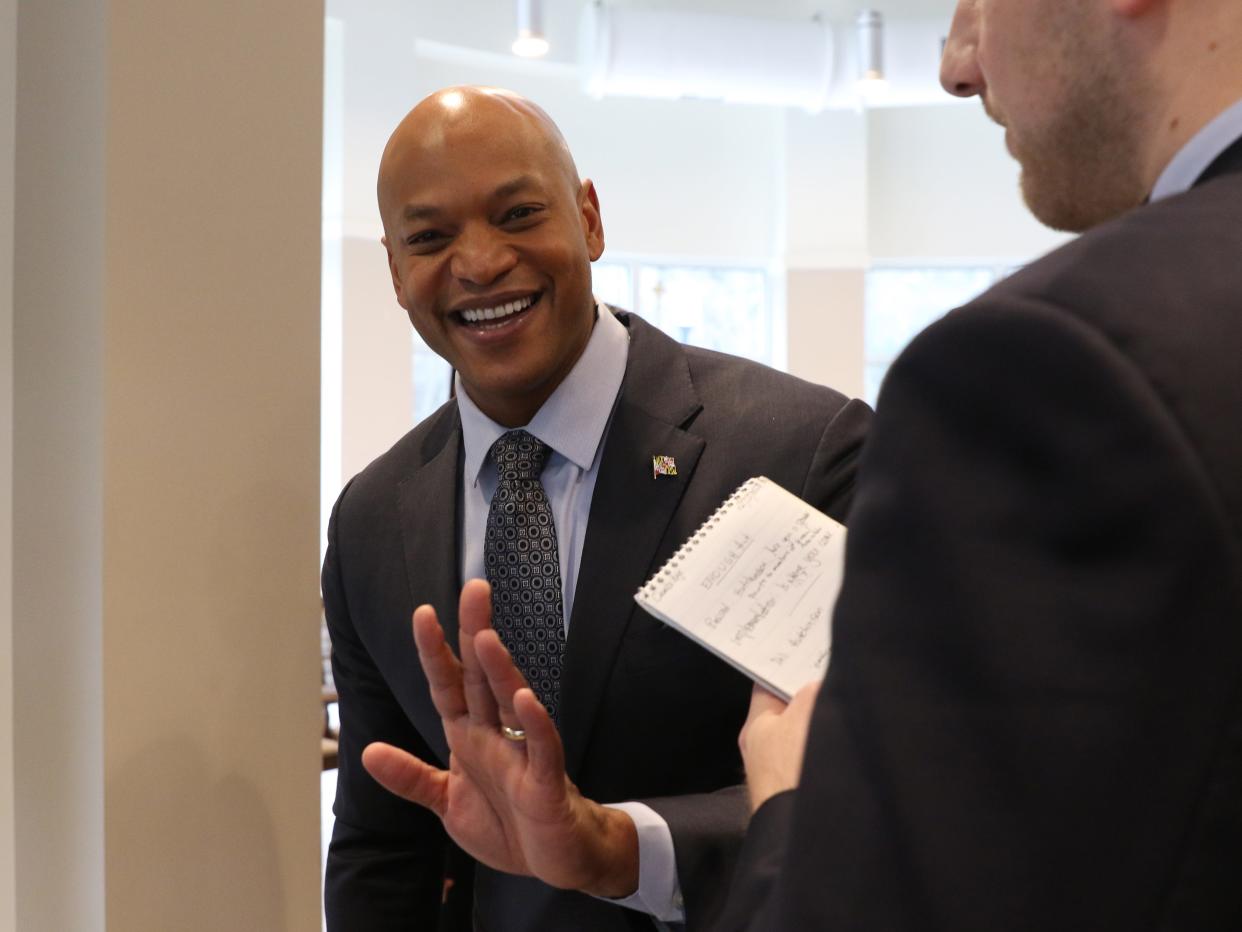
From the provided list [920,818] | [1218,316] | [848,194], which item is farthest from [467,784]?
[848,194]

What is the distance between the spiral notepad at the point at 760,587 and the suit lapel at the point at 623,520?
0.34 m

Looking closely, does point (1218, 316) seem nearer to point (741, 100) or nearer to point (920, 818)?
point (920, 818)

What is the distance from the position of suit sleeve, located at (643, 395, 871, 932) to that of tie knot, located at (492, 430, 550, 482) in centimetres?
39

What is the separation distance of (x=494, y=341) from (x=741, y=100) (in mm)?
7823

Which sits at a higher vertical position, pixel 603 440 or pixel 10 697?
pixel 603 440

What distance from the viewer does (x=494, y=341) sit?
1.81 m

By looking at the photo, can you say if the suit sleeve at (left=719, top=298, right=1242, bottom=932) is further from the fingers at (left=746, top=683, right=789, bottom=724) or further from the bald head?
the bald head

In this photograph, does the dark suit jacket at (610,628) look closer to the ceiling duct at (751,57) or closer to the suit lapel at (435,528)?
the suit lapel at (435,528)

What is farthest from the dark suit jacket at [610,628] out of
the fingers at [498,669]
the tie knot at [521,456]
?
the fingers at [498,669]

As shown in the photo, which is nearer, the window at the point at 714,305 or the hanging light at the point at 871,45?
the hanging light at the point at 871,45

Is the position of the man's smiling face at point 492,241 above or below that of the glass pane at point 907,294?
below

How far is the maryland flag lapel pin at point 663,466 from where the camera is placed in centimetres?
175

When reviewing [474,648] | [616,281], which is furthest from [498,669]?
[616,281]

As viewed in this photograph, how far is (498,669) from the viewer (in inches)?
49.1
